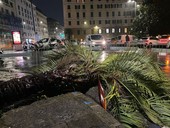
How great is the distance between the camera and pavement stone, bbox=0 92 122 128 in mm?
2137

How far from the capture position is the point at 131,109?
2.91 meters

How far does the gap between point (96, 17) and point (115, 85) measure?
63.1m

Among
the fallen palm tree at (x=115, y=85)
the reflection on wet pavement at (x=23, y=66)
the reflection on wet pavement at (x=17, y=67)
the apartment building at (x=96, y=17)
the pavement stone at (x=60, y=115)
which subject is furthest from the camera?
the apartment building at (x=96, y=17)

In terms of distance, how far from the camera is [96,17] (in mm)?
63125

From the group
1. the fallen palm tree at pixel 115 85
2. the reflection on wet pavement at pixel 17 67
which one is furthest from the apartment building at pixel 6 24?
the fallen palm tree at pixel 115 85

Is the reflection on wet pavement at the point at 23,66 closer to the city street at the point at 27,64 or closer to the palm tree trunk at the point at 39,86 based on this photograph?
the city street at the point at 27,64

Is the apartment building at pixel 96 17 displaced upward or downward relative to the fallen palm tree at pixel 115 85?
upward

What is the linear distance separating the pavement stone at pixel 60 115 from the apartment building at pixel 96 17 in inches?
2332

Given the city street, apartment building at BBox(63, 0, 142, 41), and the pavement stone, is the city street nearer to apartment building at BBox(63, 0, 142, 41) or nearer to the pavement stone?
the pavement stone

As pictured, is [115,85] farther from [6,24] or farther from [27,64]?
[6,24]

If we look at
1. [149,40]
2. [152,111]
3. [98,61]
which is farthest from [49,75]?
[149,40]

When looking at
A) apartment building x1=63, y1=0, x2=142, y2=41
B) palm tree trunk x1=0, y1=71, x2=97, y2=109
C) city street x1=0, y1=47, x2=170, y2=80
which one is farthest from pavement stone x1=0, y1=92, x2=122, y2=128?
apartment building x1=63, y1=0, x2=142, y2=41

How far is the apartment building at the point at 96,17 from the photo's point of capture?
2429 inches

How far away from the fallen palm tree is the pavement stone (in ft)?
1.03
